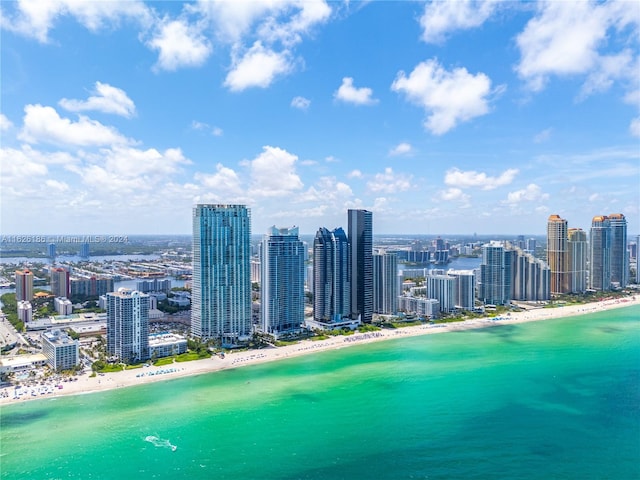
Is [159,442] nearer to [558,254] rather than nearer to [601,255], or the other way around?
[558,254]

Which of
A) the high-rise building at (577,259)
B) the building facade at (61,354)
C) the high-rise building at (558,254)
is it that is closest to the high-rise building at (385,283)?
the building facade at (61,354)

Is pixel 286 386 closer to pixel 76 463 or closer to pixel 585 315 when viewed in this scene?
pixel 76 463

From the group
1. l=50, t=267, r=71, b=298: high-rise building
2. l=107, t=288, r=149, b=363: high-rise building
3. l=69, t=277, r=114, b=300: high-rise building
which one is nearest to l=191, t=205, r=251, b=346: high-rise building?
l=107, t=288, r=149, b=363: high-rise building

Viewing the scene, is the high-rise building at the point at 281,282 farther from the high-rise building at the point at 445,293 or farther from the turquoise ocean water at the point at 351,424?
the high-rise building at the point at 445,293

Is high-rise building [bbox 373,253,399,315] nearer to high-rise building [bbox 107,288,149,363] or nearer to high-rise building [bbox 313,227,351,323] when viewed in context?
high-rise building [bbox 313,227,351,323]

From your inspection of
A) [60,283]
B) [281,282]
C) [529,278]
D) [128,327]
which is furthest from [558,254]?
[60,283]

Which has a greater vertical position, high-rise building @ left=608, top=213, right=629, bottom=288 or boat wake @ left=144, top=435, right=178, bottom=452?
high-rise building @ left=608, top=213, right=629, bottom=288

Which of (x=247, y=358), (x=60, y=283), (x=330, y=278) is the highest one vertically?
(x=330, y=278)
